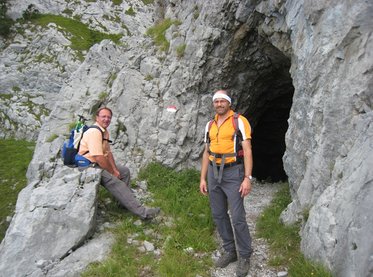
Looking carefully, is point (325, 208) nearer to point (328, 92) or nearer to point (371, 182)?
→ point (371, 182)

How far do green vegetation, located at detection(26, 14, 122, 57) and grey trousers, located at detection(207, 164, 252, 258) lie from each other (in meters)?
42.4

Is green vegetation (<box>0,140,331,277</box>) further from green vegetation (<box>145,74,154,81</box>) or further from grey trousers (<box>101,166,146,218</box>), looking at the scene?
green vegetation (<box>145,74,154,81</box>)

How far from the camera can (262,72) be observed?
15.1m

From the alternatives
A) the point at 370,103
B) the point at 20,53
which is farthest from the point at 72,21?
the point at 370,103

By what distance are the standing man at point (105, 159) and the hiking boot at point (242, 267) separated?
3.01 metres

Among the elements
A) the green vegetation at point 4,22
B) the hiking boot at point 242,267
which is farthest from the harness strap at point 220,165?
the green vegetation at point 4,22

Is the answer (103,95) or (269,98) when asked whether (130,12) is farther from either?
(103,95)

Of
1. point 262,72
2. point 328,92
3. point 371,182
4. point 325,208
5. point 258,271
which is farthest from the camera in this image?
point 262,72

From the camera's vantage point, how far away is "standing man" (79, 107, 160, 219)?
27.4ft

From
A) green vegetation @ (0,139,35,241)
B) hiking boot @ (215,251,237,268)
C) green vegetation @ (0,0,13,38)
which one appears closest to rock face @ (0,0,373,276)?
hiking boot @ (215,251,237,268)

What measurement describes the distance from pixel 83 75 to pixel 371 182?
47.3 feet

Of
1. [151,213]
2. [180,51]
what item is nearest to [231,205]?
[151,213]

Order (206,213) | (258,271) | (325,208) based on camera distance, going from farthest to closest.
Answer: (206,213) → (258,271) → (325,208)

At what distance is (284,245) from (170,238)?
8.86 feet
